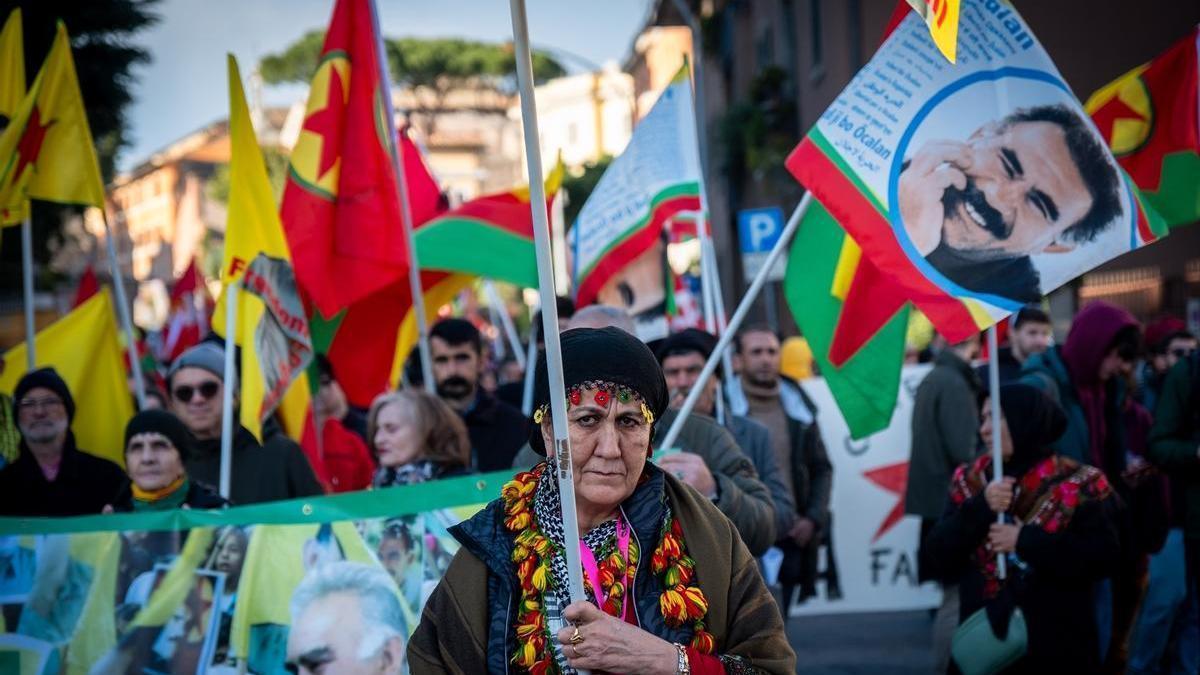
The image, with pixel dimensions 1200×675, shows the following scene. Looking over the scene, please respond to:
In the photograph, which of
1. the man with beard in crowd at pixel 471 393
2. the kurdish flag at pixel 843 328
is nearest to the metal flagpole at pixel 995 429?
the kurdish flag at pixel 843 328

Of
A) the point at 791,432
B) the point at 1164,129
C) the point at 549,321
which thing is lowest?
the point at 791,432

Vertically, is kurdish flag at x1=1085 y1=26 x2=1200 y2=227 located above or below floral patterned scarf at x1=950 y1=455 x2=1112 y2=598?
above

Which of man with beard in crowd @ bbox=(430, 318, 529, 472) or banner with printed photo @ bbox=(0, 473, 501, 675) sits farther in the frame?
man with beard in crowd @ bbox=(430, 318, 529, 472)

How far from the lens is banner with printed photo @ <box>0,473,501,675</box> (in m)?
4.93

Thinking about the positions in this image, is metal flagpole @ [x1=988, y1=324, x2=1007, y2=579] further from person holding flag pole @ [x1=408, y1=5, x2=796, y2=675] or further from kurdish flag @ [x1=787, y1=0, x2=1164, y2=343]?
person holding flag pole @ [x1=408, y1=5, x2=796, y2=675]

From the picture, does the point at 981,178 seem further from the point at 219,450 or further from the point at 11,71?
the point at 11,71

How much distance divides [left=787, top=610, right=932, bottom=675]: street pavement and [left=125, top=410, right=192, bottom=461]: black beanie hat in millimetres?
3992

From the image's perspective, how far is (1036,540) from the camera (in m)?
5.00

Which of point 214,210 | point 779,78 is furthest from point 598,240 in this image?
point 214,210

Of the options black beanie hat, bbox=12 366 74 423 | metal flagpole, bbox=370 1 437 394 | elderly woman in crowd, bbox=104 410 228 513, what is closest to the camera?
elderly woman in crowd, bbox=104 410 228 513

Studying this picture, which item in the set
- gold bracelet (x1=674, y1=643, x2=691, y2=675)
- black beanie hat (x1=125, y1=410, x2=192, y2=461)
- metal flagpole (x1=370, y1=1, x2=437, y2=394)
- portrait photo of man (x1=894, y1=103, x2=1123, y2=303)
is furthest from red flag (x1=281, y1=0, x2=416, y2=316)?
gold bracelet (x1=674, y1=643, x2=691, y2=675)

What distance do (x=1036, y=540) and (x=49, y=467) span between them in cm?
413

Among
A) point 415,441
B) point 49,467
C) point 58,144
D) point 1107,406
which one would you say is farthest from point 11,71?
point 1107,406

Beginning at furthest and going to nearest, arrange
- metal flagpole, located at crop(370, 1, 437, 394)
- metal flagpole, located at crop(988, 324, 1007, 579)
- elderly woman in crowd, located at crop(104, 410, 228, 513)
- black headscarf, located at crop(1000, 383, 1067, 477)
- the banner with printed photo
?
metal flagpole, located at crop(370, 1, 437, 394) → elderly woman in crowd, located at crop(104, 410, 228, 513) → black headscarf, located at crop(1000, 383, 1067, 477) → metal flagpole, located at crop(988, 324, 1007, 579) → the banner with printed photo
